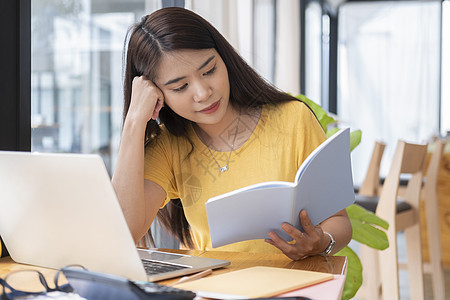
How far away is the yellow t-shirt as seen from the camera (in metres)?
1.23

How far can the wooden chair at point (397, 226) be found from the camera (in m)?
2.21

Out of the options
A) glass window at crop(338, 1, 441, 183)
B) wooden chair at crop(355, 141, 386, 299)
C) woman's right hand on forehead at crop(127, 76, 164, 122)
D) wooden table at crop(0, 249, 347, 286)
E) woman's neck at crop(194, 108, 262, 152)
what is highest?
glass window at crop(338, 1, 441, 183)

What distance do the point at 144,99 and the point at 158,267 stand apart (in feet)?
1.57

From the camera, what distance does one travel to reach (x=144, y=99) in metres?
1.21

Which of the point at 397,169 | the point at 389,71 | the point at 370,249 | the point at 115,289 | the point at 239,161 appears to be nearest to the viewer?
the point at 115,289


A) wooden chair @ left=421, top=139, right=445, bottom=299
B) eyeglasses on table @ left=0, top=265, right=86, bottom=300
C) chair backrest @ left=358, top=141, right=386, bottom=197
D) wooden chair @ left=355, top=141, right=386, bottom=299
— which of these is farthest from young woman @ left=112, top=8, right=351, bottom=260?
wooden chair @ left=421, top=139, right=445, bottom=299

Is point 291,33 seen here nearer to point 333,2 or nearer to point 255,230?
point 333,2

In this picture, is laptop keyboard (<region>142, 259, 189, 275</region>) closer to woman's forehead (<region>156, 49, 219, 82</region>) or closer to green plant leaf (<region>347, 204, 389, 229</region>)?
woman's forehead (<region>156, 49, 219, 82</region>)

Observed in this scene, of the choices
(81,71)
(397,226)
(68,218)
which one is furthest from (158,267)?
(397,226)

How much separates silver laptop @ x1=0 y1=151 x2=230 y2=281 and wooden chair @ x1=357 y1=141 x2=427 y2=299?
5.02ft

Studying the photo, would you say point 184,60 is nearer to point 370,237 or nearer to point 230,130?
point 230,130

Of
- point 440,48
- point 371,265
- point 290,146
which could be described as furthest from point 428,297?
point 440,48

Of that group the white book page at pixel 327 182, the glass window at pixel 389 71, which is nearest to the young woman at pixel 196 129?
the white book page at pixel 327 182

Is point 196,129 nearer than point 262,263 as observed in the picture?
No
